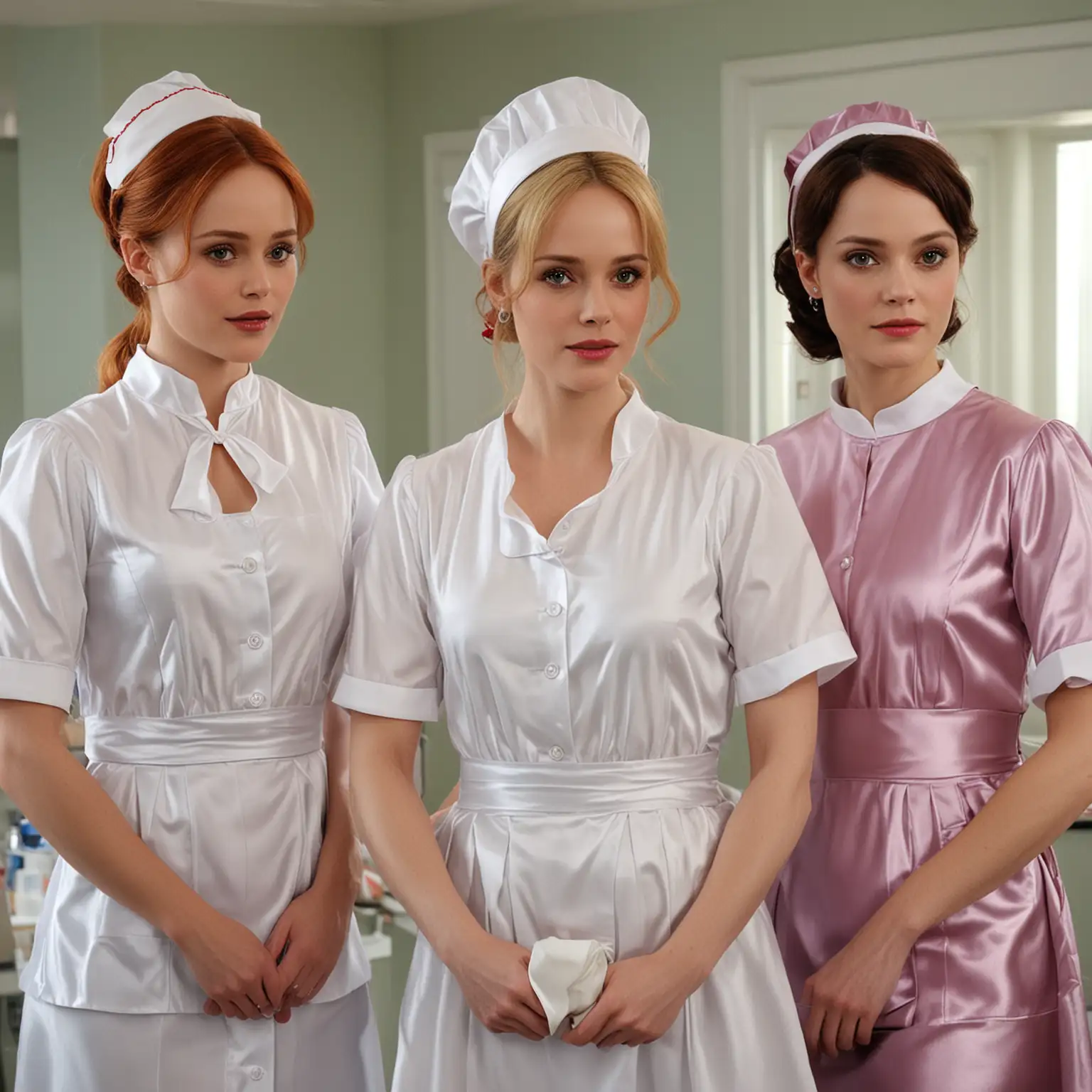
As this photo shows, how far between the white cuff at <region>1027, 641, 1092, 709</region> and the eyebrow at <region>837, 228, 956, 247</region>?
0.49m

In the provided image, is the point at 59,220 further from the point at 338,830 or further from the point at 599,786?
the point at 599,786

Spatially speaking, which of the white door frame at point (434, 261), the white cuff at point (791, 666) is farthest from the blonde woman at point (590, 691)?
the white door frame at point (434, 261)

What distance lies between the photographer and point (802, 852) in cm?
176

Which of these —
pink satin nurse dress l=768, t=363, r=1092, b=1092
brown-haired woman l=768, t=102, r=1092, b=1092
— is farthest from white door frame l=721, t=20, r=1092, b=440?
pink satin nurse dress l=768, t=363, r=1092, b=1092

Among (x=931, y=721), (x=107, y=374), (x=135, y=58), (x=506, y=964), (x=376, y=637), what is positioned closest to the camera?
(x=506, y=964)

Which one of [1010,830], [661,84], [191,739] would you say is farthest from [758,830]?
[661,84]

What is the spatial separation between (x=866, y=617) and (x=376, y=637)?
1.81ft

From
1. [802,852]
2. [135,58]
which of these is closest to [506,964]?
[802,852]

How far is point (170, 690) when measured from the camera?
1672mm

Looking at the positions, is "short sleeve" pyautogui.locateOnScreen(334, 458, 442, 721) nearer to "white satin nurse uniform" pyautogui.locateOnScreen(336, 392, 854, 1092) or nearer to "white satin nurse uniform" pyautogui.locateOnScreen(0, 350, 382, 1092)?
"white satin nurse uniform" pyautogui.locateOnScreen(336, 392, 854, 1092)

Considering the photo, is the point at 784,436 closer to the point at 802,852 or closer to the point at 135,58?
the point at 802,852

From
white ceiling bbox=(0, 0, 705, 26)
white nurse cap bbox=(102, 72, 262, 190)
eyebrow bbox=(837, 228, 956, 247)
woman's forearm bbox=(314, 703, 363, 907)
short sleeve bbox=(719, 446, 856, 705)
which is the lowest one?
woman's forearm bbox=(314, 703, 363, 907)

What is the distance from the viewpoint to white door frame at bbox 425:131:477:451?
3964mm

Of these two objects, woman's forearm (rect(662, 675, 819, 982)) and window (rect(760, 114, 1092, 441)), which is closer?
woman's forearm (rect(662, 675, 819, 982))
